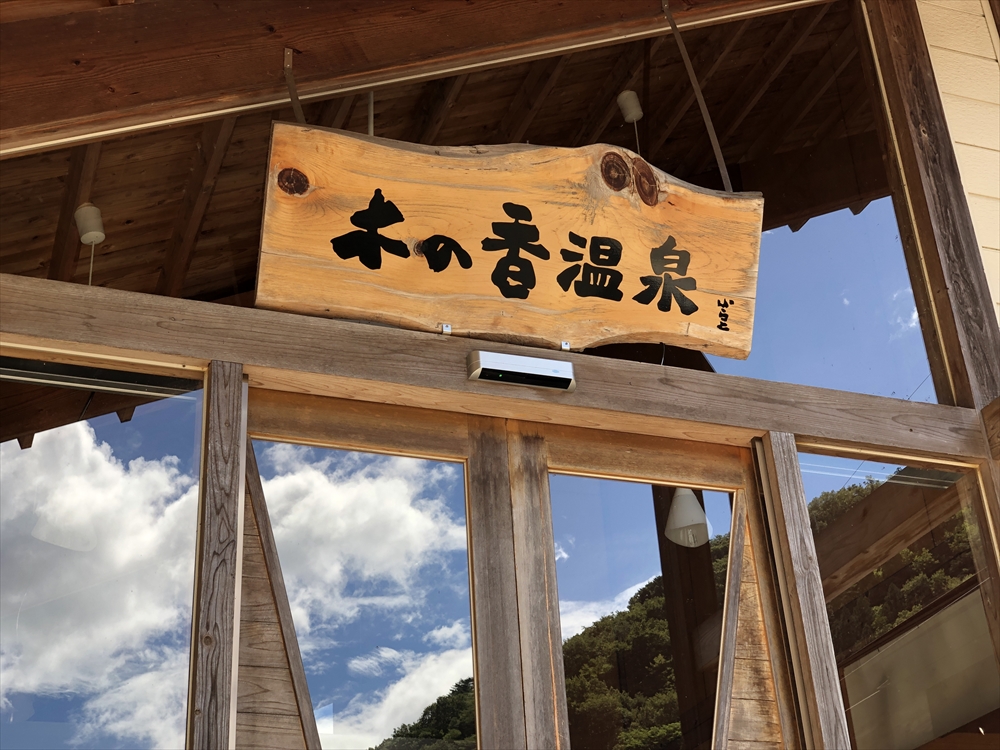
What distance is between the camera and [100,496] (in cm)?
271

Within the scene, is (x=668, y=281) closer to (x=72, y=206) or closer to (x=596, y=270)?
(x=596, y=270)

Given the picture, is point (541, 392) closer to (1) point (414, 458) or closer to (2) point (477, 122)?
(1) point (414, 458)

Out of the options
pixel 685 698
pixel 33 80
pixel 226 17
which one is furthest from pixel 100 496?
pixel 685 698

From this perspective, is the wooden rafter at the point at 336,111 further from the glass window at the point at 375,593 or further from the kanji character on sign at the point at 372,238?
the glass window at the point at 375,593

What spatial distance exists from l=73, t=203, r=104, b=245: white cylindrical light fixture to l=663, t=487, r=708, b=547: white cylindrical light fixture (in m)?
1.85

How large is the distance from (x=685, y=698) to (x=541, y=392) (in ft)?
3.12

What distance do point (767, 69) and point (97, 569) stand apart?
116 inches

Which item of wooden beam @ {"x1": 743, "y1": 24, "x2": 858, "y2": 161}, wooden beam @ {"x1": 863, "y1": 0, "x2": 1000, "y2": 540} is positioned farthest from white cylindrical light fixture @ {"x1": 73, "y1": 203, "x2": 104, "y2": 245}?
wooden beam @ {"x1": 863, "y1": 0, "x2": 1000, "y2": 540}

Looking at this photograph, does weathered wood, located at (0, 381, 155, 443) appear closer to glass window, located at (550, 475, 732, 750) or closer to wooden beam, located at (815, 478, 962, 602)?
glass window, located at (550, 475, 732, 750)

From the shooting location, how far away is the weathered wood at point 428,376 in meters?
2.76

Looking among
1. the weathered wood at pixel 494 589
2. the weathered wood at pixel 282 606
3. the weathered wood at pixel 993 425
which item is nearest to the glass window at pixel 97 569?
the weathered wood at pixel 282 606

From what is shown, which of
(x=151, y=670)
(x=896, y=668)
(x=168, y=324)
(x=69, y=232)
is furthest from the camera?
(x=896, y=668)

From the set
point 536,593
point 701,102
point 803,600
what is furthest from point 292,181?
point 803,600

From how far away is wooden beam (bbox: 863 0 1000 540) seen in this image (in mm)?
3764
